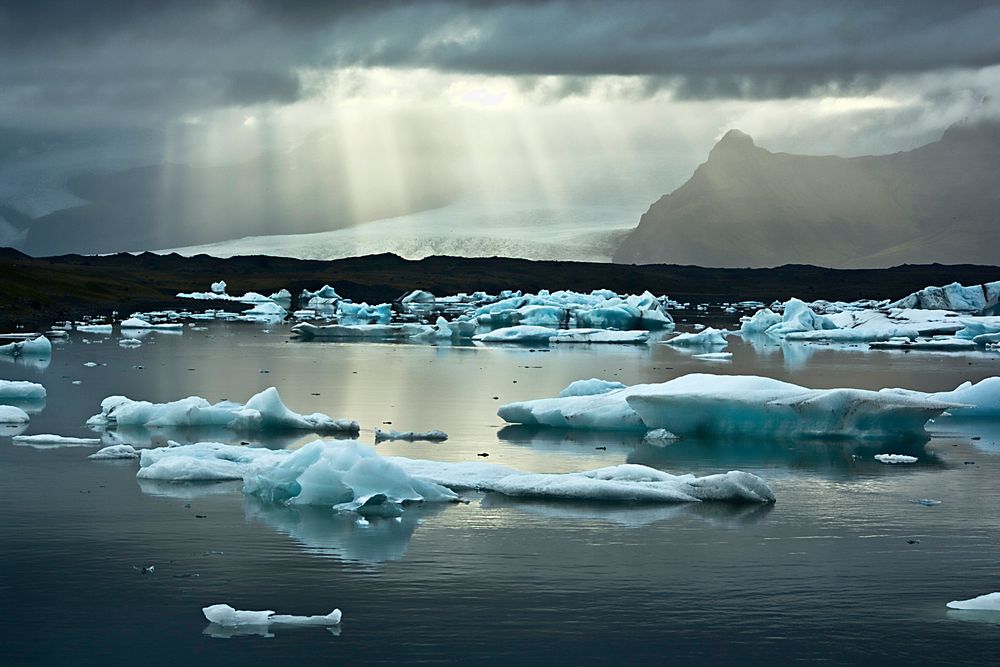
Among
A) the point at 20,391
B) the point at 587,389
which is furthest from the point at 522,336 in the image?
the point at 20,391

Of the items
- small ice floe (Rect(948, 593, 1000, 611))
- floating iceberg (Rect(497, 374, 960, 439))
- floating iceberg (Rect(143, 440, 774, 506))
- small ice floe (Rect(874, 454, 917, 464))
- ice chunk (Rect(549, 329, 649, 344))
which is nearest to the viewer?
small ice floe (Rect(948, 593, 1000, 611))

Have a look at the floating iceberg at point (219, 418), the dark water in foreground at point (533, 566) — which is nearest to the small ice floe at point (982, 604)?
the dark water in foreground at point (533, 566)

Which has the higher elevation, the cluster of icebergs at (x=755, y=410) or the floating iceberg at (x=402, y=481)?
the cluster of icebergs at (x=755, y=410)

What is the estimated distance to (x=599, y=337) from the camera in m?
45.3

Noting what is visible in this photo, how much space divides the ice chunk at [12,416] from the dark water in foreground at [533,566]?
3.25ft

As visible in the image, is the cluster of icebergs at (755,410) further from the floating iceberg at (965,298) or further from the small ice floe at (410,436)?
the floating iceberg at (965,298)

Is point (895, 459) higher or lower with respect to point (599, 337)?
lower

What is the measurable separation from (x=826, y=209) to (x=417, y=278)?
4504cm

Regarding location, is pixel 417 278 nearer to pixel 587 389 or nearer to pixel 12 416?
pixel 587 389

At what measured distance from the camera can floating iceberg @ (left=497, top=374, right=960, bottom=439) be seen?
58.7 feet

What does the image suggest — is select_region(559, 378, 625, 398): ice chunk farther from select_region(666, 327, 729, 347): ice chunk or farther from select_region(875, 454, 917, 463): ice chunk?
select_region(666, 327, 729, 347): ice chunk

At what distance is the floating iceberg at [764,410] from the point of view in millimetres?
17891

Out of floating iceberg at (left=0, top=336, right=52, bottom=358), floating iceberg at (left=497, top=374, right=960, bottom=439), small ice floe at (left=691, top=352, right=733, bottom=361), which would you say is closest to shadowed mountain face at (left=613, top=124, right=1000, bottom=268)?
small ice floe at (left=691, top=352, right=733, bottom=361)

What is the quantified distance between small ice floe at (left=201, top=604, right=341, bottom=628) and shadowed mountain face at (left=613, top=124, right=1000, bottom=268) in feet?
381
